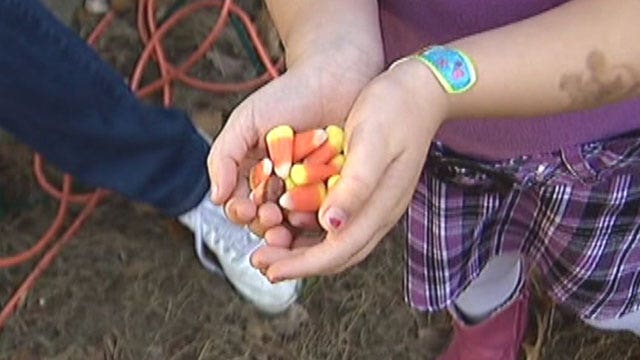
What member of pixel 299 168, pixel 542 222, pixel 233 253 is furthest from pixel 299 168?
pixel 233 253

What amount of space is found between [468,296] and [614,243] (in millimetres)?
279

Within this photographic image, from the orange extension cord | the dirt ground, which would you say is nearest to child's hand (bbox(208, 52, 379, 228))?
the dirt ground

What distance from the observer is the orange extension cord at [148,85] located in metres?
1.91

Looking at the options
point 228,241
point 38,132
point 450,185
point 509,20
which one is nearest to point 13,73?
point 38,132

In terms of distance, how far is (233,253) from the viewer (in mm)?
1874

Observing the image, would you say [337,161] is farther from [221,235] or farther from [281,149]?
[221,235]

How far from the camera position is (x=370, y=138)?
93cm

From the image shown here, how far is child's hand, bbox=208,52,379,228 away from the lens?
0.98 m

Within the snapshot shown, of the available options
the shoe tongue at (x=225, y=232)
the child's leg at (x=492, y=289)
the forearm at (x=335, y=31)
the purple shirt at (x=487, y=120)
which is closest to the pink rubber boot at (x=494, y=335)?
the child's leg at (x=492, y=289)

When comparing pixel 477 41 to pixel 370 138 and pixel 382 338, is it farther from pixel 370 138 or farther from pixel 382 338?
pixel 382 338

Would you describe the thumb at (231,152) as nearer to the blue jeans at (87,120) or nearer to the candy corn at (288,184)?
the candy corn at (288,184)

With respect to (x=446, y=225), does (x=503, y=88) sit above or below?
above

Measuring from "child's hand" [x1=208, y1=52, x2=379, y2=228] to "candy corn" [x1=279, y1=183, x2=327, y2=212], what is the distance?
2cm

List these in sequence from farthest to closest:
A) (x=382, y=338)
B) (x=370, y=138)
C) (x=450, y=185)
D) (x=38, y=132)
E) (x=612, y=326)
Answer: (x=382, y=338) < (x=38, y=132) < (x=612, y=326) < (x=450, y=185) < (x=370, y=138)
